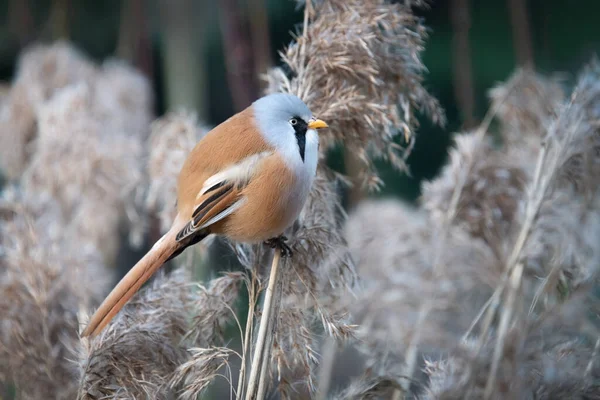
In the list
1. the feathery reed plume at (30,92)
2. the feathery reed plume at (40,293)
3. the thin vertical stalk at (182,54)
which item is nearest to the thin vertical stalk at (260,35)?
the thin vertical stalk at (182,54)

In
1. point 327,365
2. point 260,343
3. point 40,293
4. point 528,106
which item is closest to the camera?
point 260,343

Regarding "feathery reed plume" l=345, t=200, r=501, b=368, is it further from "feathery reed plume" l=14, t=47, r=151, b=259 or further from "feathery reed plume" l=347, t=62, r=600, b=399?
"feathery reed plume" l=14, t=47, r=151, b=259

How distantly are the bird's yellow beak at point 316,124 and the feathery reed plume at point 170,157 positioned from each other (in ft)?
1.34

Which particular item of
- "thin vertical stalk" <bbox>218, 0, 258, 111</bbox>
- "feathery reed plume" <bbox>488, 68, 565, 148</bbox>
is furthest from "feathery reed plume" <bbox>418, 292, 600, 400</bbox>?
"thin vertical stalk" <bbox>218, 0, 258, 111</bbox>

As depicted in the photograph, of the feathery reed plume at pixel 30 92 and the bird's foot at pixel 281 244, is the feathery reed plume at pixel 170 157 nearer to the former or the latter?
the bird's foot at pixel 281 244

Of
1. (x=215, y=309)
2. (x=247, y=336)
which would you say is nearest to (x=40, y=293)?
(x=215, y=309)

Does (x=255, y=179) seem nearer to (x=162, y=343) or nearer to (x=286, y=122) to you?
(x=286, y=122)

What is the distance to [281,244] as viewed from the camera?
1139mm

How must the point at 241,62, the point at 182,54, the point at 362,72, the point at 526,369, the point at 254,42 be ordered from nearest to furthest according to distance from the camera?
the point at 526,369 < the point at 362,72 < the point at 241,62 < the point at 254,42 < the point at 182,54

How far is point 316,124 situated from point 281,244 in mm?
236

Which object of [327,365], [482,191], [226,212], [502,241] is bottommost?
[327,365]

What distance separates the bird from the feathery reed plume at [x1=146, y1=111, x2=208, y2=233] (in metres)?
0.29

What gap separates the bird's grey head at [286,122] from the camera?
3.72 ft

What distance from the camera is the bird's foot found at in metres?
1.12
